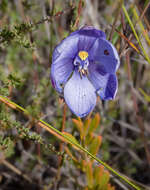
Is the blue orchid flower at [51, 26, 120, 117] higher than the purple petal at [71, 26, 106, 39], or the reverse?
the purple petal at [71, 26, 106, 39]

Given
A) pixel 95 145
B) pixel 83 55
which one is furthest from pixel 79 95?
pixel 95 145

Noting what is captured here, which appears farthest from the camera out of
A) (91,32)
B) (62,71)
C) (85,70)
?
(85,70)

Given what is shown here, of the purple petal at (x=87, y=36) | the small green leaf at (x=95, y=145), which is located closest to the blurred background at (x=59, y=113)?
the purple petal at (x=87, y=36)

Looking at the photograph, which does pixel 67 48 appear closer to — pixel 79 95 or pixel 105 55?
pixel 105 55

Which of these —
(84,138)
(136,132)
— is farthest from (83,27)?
(136,132)

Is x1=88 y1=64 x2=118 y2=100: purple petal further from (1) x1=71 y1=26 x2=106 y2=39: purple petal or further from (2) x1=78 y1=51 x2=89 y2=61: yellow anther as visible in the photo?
(1) x1=71 y1=26 x2=106 y2=39: purple petal

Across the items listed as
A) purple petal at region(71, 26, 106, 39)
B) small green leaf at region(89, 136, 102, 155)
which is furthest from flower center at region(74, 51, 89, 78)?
small green leaf at region(89, 136, 102, 155)
